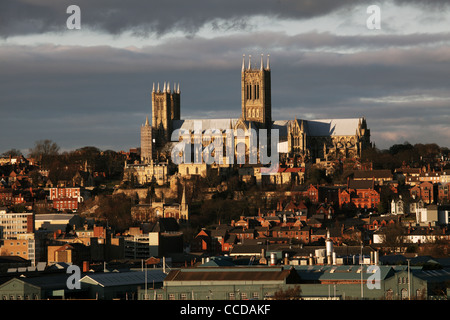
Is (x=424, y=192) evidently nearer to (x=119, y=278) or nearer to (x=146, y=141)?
(x=146, y=141)

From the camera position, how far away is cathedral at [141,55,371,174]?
123 metres

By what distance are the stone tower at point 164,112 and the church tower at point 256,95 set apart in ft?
24.6

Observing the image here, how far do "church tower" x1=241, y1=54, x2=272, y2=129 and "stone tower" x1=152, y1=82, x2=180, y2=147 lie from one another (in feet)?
24.6

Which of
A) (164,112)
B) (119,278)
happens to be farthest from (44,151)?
(119,278)

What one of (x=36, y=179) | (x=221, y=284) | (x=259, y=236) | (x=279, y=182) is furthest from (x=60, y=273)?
(x=36, y=179)

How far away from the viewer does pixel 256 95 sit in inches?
5182

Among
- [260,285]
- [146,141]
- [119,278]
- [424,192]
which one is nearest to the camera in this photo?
[260,285]

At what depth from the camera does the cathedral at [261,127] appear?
122875 mm

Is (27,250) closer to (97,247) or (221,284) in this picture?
(97,247)

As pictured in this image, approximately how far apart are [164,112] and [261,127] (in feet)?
35.4

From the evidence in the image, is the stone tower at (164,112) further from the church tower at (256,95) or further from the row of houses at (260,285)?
the row of houses at (260,285)

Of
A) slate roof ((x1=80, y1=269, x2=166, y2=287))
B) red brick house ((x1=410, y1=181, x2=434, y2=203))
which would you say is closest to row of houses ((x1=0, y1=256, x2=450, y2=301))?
slate roof ((x1=80, y1=269, x2=166, y2=287))

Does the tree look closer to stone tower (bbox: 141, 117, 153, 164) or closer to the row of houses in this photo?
stone tower (bbox: 141, 117, 153, 164)

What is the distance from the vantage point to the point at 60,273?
61.8 m
